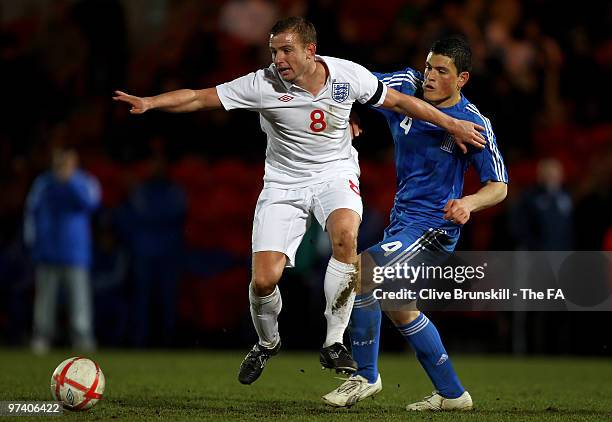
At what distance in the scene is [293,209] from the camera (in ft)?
23.6

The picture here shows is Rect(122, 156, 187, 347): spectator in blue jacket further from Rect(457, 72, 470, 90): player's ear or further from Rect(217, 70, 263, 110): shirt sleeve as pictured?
Rect(457, 72, 470, 90): player's ear

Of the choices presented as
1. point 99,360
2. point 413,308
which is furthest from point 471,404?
point 99,360

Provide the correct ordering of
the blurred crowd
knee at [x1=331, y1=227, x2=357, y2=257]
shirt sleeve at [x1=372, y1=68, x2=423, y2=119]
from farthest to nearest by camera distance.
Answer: the blurred crowd
shirt sleeve at [x1=372, y1=68, x2=423, y2=119]
knee at [x1=331, y1=227, x2=357, y2=257]

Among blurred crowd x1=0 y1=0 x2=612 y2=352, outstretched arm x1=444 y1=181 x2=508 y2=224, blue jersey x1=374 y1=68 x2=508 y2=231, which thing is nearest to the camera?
outstretched arm x1=444 y1=181 x2=508 y2=224

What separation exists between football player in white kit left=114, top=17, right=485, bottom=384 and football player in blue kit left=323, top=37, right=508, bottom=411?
0.76 ft

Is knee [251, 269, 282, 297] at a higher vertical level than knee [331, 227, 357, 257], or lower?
lower

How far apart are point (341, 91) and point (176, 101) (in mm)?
1044

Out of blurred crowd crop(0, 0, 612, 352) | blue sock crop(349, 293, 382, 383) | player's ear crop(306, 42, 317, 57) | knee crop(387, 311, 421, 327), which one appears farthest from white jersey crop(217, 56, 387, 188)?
blurred crowd crop(0, 0, 612, 352)

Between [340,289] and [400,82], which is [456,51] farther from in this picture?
[340,289]

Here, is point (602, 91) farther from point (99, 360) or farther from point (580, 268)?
point (99, 360)

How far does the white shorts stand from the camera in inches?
277

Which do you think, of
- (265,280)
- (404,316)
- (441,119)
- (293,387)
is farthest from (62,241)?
(441,119)

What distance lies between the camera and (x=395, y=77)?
7457 mm

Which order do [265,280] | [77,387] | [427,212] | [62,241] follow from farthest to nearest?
[62,241] → [427,212] → [265,280] → [77,387]
